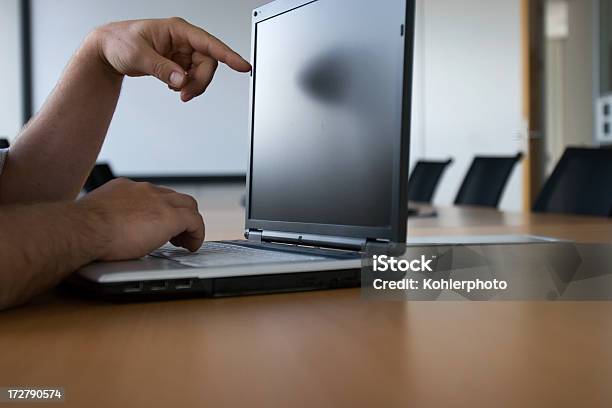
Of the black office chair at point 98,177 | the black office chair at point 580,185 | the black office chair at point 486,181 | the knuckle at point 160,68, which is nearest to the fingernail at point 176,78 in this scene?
the knuckle at point 160,68

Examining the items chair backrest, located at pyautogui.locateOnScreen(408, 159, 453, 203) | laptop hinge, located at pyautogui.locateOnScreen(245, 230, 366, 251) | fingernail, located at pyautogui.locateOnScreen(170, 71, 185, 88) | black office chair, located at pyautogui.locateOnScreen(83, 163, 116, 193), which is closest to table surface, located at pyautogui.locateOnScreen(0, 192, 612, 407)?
laptop hinge, located at pyautogui.locateOnScreen(245, 230, 366, 251)

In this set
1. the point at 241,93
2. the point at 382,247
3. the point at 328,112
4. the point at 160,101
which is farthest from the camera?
the point at 241,93

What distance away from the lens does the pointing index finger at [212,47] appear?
941 mm

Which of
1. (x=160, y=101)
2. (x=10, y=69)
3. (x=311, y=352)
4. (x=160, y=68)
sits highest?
(x=10, y=69)

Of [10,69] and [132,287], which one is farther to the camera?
[10,69]

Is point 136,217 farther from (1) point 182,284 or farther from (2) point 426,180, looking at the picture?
(2) point 426,180

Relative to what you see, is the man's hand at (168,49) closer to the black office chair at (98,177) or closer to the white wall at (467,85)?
the black office chair at (98,177)

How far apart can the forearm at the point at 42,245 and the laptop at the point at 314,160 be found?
0.09 feet

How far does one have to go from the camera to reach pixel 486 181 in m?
3.75

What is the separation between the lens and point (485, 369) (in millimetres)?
458

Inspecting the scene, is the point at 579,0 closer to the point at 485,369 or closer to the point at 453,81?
the point at 453,81

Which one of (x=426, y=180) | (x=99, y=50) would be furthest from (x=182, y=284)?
(x=426, y=180)

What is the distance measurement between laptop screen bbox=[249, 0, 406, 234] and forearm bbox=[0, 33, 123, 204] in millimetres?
232

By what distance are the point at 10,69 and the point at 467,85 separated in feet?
12.1
